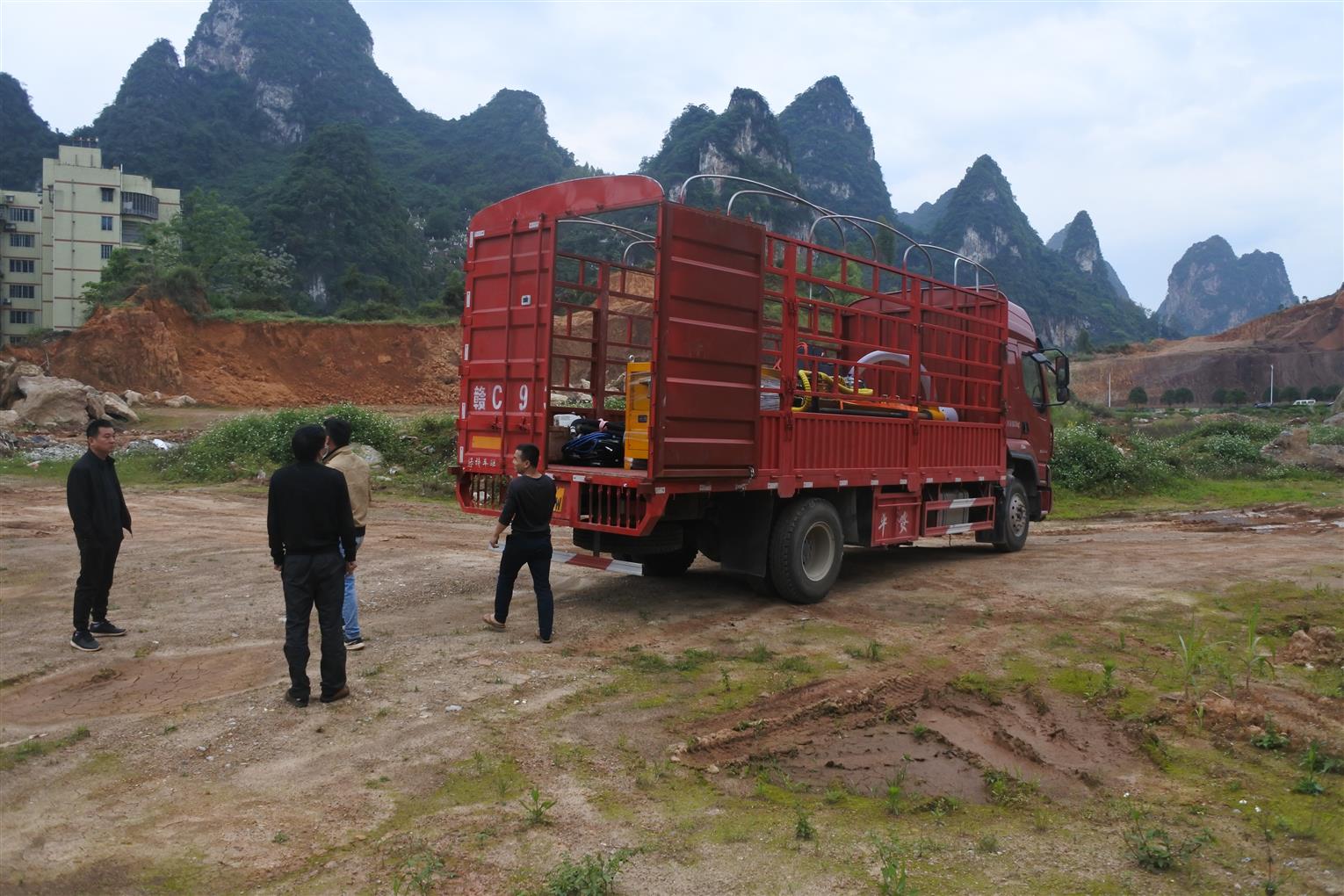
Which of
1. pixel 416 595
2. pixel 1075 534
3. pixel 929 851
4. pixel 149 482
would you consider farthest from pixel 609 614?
pixel 149 482

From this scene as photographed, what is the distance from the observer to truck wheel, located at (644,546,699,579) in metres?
9.88

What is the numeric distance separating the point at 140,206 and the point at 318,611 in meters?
61.6

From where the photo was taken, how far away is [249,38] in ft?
318

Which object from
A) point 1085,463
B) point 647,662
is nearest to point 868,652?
point 647,662

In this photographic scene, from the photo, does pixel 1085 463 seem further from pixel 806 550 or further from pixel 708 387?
pixel 708 387

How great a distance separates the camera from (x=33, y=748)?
488 centimetres

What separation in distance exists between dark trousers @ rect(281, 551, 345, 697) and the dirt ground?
20 centimetres

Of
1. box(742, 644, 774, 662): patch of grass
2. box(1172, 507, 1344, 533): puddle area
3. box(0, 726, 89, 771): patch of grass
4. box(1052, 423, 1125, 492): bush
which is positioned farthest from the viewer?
box(1052, 423, 1125, 492): bush

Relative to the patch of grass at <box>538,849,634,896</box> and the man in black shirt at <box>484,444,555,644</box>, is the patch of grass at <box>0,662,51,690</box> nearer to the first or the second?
the man in black shirt at <box>484,444,555,644</box>

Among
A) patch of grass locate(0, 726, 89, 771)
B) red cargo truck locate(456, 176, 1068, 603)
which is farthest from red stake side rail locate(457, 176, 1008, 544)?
patch of grass locate(0, 726, 89, 771)

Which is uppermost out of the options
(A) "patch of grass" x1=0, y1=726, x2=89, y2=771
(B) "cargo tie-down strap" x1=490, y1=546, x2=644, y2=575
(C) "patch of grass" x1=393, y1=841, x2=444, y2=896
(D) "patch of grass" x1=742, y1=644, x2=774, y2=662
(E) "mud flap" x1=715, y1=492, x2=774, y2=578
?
(E) "mud flap" x1=715, y1=492, x2=774, y2=578

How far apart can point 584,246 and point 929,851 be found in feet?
37.9

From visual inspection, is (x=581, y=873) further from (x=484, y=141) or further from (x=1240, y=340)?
(x=484, y=141)

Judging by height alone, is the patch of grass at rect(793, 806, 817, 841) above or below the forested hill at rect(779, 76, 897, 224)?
below
